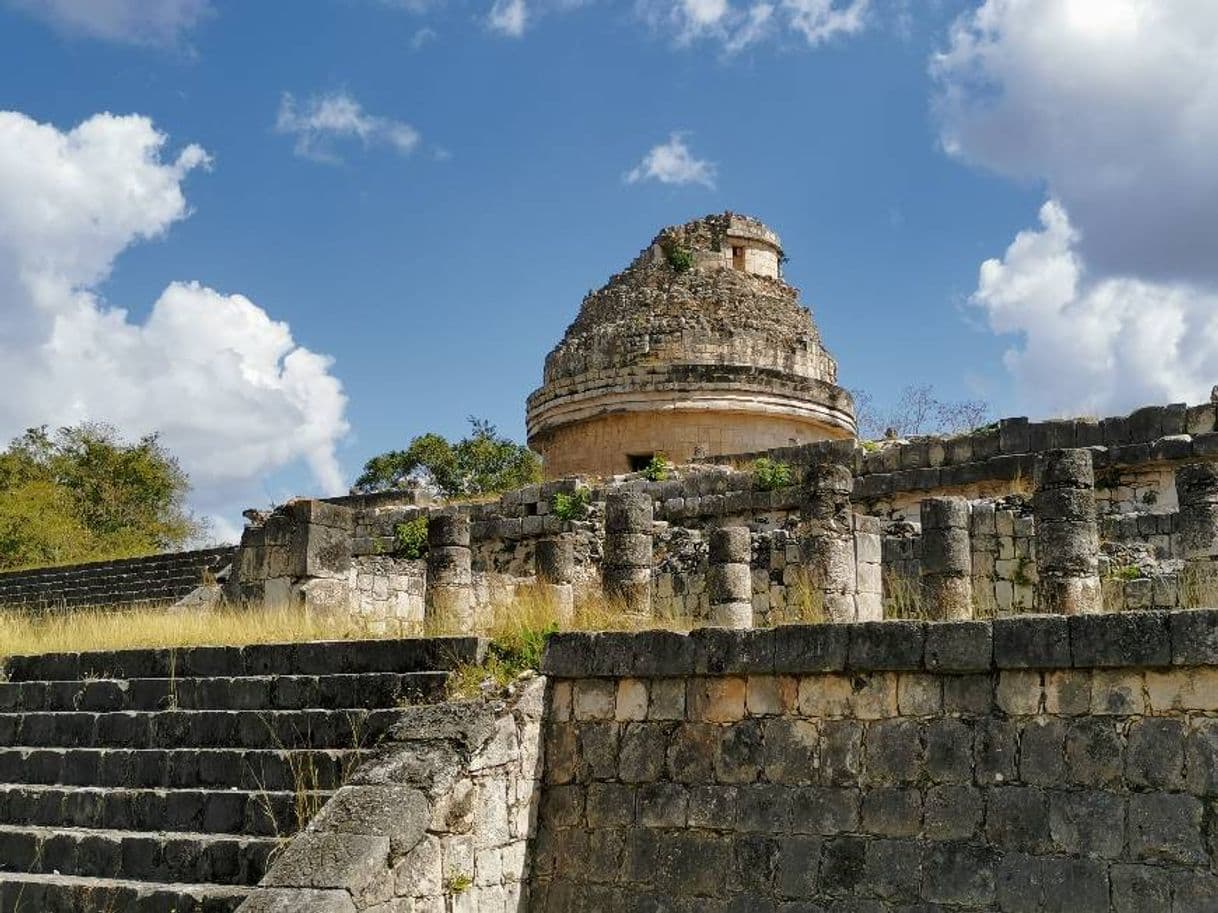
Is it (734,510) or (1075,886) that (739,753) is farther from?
(734,510)

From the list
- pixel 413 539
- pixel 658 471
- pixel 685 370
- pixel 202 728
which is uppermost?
pixel 685 370

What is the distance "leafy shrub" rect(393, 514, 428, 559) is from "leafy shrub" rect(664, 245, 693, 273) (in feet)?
19.3

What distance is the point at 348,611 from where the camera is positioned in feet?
46.5

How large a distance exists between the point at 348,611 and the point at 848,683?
24.4 ft

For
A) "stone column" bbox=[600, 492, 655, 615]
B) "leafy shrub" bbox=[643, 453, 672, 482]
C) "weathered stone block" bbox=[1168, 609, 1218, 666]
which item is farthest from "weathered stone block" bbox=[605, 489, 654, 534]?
"leafy shrub" bbox=[643, 453, 672, 482]

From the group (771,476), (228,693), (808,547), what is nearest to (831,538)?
(808,547)

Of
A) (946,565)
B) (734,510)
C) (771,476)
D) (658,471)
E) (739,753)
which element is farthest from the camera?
(658,471)

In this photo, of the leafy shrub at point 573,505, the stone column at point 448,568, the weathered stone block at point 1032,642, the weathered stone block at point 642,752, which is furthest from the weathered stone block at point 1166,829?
the leafy shrub at point 573,505

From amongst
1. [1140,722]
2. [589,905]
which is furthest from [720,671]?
[1140,722]

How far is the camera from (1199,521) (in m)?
10.4

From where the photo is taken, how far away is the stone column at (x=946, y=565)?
9508 mm

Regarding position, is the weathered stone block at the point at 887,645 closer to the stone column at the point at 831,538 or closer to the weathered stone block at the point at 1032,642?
the weathered stone block at the point at 1032,642

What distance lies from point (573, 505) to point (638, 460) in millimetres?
3801

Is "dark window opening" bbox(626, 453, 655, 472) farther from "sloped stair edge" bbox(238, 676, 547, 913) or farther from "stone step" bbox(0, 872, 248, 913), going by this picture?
"stone step" bbox(0, 872, 248, 913)
